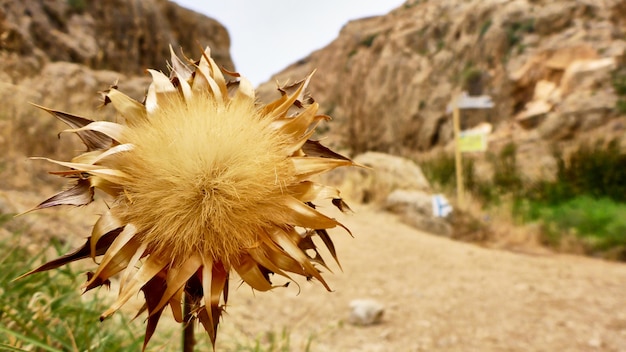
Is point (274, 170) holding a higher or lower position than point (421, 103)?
higher

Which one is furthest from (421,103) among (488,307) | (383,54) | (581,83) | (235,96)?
(235,96)

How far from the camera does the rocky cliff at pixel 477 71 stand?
15180 mm

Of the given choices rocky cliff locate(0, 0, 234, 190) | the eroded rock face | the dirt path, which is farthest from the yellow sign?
rocky cliff locate(0, 0, 234, 190)

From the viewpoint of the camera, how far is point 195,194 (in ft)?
1.93

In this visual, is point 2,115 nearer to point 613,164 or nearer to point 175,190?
point 175,190

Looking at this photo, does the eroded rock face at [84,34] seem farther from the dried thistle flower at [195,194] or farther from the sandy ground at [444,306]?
the dried thistle flower at [195,194]

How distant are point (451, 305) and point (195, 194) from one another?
294 cm

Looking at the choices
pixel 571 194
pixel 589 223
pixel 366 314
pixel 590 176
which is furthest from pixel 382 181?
pixel 366 314

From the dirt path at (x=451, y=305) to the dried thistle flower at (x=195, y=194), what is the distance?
1147 mm

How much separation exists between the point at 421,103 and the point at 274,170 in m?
24.5

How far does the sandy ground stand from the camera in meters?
2.41

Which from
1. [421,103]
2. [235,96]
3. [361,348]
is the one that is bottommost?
[421,103]

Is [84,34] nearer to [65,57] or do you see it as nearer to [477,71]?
[65,57]

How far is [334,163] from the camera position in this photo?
2.01 feet
